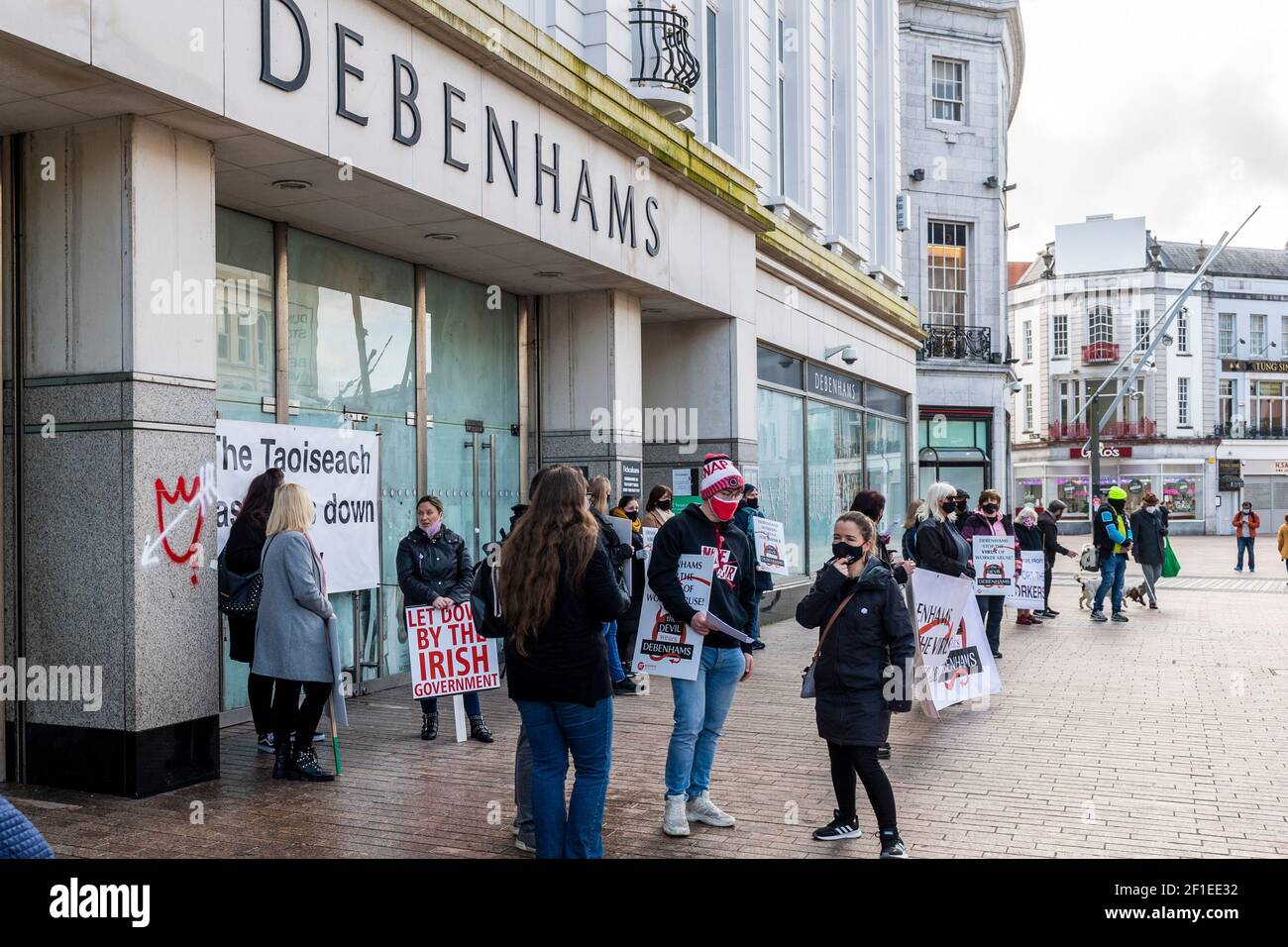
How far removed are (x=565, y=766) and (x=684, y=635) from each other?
1.31 metres

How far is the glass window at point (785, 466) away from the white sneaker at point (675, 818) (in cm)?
1031

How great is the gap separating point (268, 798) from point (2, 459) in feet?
8.40

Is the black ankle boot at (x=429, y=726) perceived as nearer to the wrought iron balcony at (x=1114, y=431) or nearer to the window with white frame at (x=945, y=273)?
the window with white frame at (x=945, y=273)

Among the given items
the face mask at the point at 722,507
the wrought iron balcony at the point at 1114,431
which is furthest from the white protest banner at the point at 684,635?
the wrought iron balcony at the point at 1114,431

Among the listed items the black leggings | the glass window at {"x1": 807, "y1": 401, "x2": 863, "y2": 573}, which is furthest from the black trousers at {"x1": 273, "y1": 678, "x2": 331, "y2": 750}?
the glass window at {"x1": 807, "y1": 401, "x2": 863, "y2": 573}

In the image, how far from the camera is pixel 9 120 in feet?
22.6

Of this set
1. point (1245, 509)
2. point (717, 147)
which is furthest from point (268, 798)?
point (1245, 509)

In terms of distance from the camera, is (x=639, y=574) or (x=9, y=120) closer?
(x=9, y=120)

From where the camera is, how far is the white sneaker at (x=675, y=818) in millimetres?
6059

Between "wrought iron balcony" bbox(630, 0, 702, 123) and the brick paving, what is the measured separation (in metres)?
6.48

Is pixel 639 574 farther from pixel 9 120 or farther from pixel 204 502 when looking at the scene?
pixel 9 120

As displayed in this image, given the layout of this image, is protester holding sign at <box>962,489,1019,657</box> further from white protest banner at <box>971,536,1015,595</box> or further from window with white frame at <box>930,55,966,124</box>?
window with white frame at <box>930,55,966,124</box>

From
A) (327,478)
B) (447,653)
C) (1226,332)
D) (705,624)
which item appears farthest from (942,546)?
(1226,332)

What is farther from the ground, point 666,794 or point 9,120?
point 9,120
